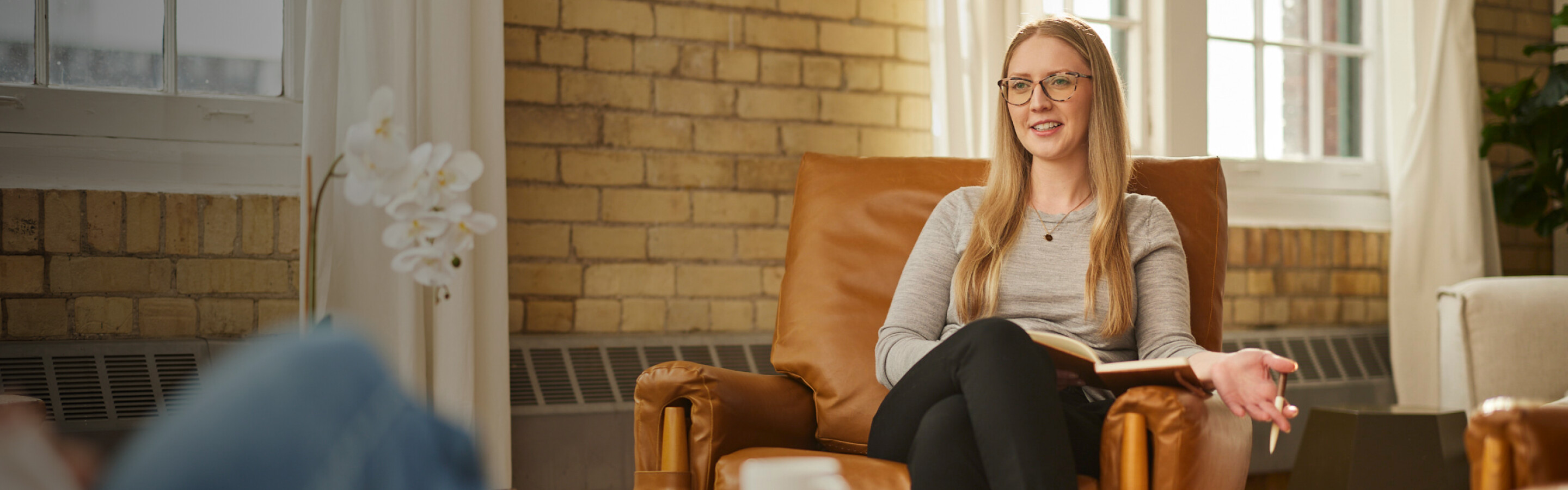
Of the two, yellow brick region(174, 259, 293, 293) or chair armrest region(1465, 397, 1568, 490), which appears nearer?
chair armrest region(1465, 397, 1568, 490)

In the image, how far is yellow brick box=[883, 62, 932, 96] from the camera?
2680 millimetres

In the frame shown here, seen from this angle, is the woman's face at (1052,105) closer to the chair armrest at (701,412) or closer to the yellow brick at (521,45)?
the chair armrest at (701,412)

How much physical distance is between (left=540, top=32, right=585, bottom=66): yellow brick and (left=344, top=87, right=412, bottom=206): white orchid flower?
1.31 meters

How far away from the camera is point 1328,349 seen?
3.06 metres

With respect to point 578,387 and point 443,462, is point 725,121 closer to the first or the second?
point 578,387

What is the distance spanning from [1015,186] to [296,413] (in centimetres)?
147

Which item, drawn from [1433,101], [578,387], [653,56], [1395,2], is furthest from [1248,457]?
[1395,2]

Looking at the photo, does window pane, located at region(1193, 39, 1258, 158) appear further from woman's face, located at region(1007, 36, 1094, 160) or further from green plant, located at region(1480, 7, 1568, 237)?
woman's face, located at region(1007, 36, 1094, 160)

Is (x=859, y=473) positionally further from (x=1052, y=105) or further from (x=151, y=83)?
(x=151, y=83)

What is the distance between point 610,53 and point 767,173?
492 mm

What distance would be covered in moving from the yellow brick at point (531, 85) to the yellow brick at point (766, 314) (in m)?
0.72

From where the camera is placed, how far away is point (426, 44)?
6.91 ft

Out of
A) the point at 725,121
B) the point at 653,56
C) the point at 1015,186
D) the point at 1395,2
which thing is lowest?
the point at 1015,186

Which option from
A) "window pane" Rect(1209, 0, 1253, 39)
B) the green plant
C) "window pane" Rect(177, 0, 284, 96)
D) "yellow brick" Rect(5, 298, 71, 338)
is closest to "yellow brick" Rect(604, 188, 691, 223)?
"window pane" Rect(177, 0, 284, 96)
